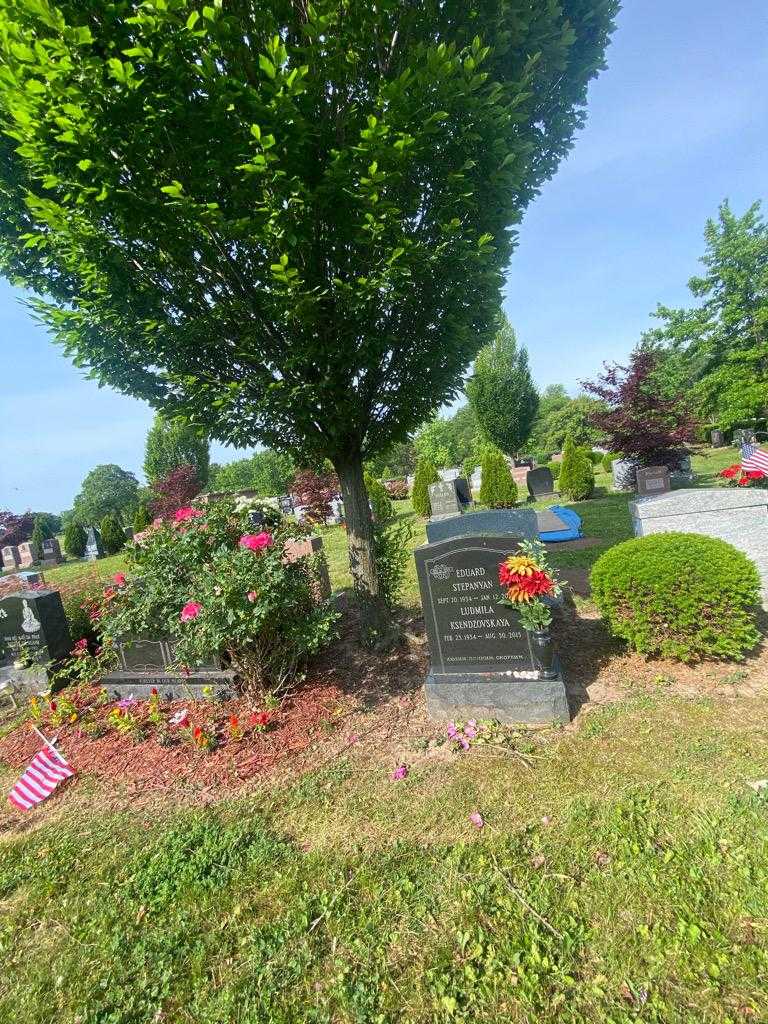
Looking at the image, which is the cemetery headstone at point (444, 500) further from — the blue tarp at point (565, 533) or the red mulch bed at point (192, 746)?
the red mulch bed at point (192, 746)

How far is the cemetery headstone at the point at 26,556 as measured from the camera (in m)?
29.2

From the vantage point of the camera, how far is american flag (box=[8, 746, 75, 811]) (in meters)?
3.64

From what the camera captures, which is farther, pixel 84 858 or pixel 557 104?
pixel 557 104

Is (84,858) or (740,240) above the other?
(740,240)

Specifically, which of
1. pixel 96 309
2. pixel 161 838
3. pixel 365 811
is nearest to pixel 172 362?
pixel 96 309

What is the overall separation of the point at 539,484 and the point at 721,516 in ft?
47.3

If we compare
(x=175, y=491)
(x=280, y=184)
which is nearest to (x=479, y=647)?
(x=280, y=184)

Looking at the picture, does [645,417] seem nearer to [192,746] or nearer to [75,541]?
→ [192,746]

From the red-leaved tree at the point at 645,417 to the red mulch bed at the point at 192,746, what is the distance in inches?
489

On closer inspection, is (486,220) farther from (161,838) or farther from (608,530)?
(608,530)

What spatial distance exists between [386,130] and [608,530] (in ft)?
31.6

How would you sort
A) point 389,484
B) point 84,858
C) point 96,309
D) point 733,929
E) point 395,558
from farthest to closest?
point 389,484 < point 395,558 < point 96,309 < point 84,858 < point 733,929

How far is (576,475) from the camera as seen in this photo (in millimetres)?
16469

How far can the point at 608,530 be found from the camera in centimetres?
1048
